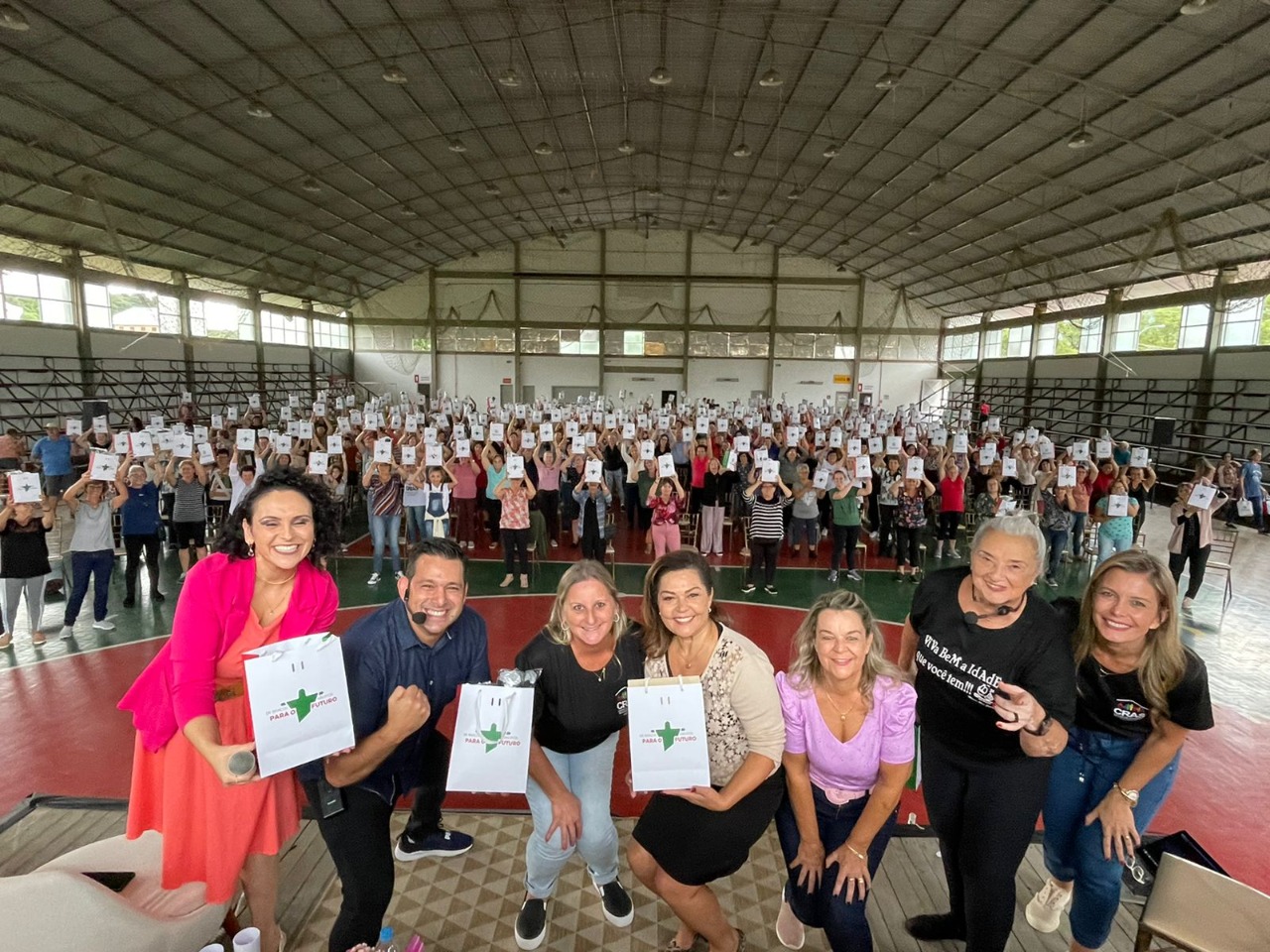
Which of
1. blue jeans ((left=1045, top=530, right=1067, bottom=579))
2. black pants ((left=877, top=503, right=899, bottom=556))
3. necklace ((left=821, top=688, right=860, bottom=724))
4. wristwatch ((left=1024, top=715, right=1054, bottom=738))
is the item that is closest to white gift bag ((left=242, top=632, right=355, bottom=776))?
necklace ((left=821, top=688, right=860, bottom=724))

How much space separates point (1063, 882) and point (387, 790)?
9.52ft

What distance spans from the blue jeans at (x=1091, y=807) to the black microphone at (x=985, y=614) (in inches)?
26.0

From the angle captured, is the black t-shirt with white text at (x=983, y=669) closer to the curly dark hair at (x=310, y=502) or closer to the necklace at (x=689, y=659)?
the necklace at (x=689, y=659)

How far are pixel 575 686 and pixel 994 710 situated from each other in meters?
1.58

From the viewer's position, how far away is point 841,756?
7.90ft

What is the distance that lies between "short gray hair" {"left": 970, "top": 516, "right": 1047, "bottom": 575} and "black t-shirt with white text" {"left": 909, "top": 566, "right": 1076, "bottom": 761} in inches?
7.3

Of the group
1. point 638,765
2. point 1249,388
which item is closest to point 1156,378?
point 1249,388

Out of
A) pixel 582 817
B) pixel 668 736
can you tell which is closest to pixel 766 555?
pixel 582 817

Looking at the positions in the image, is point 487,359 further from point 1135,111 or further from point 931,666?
point 931,666

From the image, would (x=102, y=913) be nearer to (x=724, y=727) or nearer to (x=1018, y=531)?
(x=724, y=727)

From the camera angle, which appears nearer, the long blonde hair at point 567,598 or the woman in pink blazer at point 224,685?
the woman in pink blazer at point 224,685

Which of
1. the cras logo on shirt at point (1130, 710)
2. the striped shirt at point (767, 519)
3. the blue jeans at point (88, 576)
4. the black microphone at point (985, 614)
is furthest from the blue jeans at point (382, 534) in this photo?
the cras logo on shirt at point (1130, 710)

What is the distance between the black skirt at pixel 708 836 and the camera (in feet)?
8.04

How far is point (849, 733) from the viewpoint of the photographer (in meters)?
2.41
